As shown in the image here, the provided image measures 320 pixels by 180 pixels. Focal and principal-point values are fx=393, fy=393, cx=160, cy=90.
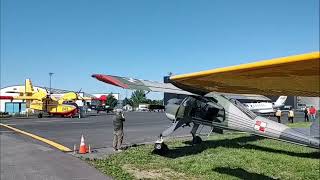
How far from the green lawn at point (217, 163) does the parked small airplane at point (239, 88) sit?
0.93 meters

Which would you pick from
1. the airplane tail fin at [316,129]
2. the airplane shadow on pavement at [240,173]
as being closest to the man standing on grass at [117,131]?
the airplane shadow on pavement at [240,173]

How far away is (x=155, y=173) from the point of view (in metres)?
10.6

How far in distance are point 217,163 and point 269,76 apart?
7.44m

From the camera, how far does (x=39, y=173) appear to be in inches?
412

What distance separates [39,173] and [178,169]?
3.78 m

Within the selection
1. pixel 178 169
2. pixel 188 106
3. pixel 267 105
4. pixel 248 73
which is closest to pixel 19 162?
pixel 178 169

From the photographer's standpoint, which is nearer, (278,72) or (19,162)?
(278,72)

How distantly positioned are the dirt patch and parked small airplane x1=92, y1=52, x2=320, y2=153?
88.2 inches

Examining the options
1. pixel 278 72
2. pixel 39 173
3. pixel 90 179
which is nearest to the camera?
pixel 278 72

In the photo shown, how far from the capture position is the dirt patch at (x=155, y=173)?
1006 centimetres

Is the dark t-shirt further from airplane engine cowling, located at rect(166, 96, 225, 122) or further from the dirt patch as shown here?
the dirt patch

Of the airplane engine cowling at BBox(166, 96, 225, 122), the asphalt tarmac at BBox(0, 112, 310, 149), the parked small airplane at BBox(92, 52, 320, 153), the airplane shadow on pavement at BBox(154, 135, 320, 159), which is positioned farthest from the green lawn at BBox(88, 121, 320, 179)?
the asphalt tarmac at BBox(0, 112, 310, 149)

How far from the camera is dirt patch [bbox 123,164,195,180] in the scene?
10.1 meters

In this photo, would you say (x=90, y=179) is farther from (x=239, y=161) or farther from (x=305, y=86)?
(x=305, y=86)
